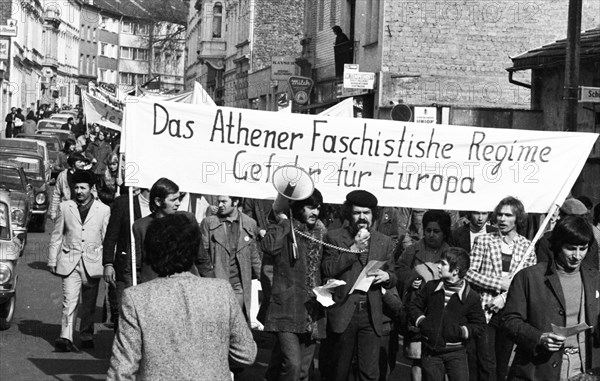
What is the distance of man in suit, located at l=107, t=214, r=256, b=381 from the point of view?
549 cm

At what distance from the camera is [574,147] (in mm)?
11102

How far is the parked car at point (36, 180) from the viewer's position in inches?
1065

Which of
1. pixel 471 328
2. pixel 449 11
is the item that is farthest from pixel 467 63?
pixel 471 328

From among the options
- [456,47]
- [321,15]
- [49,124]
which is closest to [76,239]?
[456,47]

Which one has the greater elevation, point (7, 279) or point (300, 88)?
point (300, 88)

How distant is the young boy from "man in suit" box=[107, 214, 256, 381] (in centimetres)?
327

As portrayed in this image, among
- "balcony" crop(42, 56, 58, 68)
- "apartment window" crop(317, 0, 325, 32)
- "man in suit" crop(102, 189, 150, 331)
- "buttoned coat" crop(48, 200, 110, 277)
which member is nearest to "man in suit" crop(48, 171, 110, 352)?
"buttoned coat" crop(48, 200, 110, 277)

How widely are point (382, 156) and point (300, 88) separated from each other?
19.5 metres

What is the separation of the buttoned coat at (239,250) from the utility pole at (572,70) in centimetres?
552

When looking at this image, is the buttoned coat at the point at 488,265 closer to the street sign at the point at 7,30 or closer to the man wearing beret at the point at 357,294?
the man wearing beret at the point at 357,294

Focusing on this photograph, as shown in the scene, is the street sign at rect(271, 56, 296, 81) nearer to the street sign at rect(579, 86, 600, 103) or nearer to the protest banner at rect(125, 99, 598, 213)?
the street sign at rect(579, 86, 600, 103)

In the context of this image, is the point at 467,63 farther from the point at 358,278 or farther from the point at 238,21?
the point at 238,21

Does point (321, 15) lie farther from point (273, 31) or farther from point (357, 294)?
point (357, 294)

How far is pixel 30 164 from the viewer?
97.3ft
